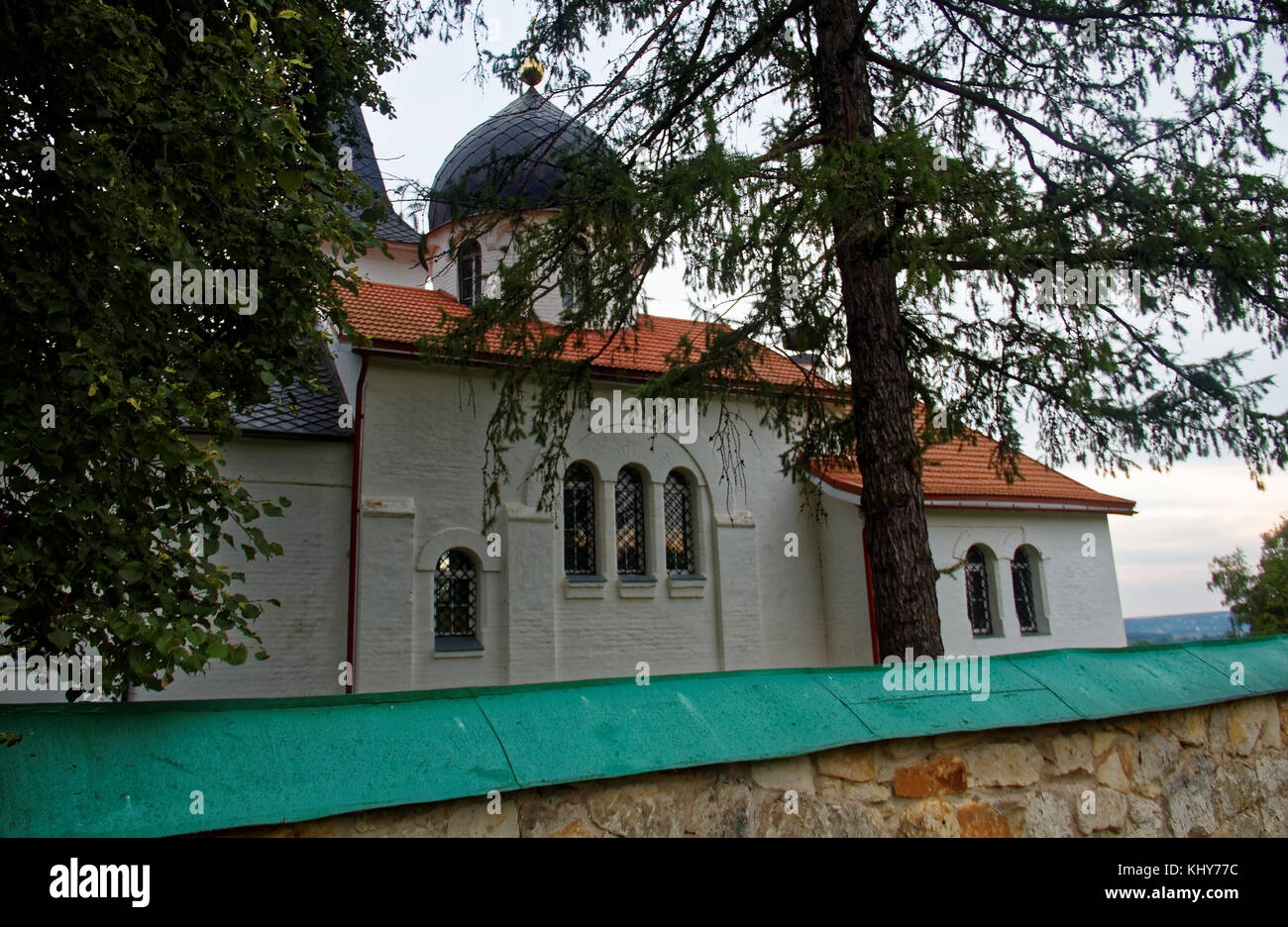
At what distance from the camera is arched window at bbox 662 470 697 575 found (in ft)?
46.6

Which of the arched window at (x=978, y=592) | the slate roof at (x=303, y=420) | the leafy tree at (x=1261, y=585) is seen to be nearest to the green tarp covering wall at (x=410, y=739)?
the slate roof at (x=303, y=420)


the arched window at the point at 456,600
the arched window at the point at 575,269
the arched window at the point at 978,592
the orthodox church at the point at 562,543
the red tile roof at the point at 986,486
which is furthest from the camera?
the arched window at the point at 978,592

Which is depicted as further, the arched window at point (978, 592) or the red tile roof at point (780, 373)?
the arched window at point (978, 592)

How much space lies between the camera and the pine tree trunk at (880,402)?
23.6 feet

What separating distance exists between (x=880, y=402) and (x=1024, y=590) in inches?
395

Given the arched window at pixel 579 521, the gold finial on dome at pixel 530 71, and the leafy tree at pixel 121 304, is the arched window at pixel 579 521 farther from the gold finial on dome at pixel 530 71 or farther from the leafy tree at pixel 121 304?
the leafy tree at pixel 121 304

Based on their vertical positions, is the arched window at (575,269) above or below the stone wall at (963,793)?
above

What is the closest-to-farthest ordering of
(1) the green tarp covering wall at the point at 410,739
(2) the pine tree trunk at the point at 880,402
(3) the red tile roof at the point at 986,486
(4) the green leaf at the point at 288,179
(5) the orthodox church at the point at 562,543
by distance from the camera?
1. (1) the green tarp covering wall at the point at 410,739
2. (4) the green leaf at the point at 288,179
3. (2) the pine tree trunk at the point at 880,402
4. (5) the orthodox church at the point at 562,543
5. (3) the red tile roof at the point at 986,486

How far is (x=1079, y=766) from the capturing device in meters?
4.11

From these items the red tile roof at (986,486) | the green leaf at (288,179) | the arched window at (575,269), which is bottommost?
the green leaf at (288,179)

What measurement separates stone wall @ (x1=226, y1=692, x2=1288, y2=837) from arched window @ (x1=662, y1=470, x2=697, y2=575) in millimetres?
9594

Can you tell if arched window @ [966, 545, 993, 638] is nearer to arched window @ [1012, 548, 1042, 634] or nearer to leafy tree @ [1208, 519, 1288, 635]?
arched window @ [1012, 548, 1042, 634]

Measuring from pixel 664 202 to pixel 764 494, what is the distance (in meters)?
8.93

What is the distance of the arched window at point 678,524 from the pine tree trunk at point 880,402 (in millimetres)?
6655
